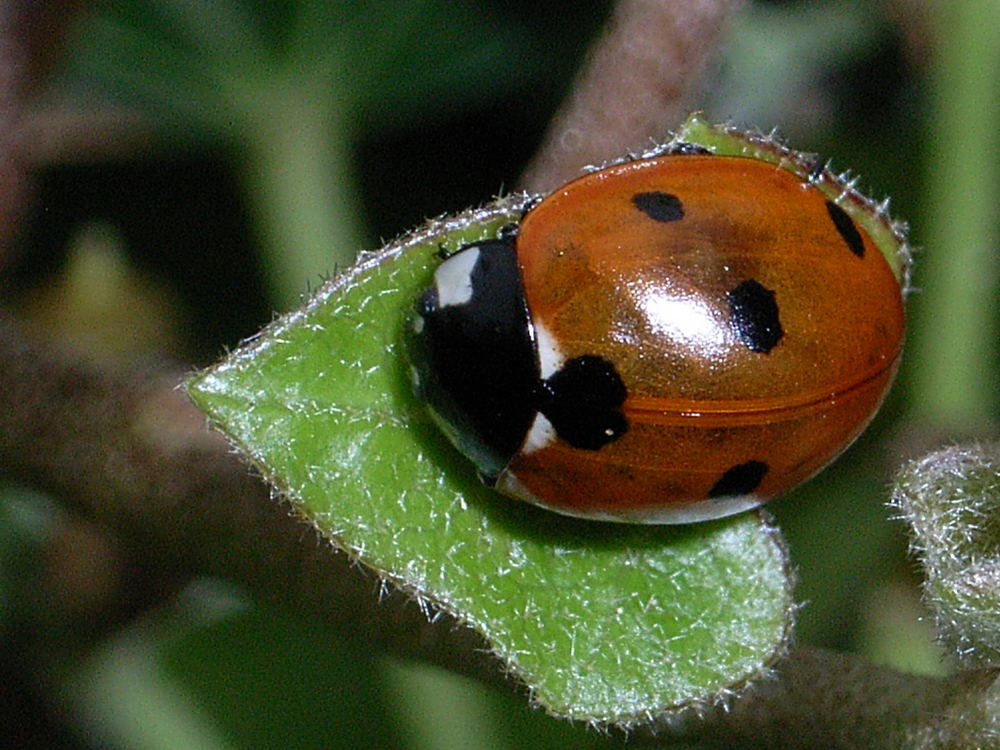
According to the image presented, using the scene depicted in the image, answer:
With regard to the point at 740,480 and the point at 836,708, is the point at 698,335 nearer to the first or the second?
the point at 740,480

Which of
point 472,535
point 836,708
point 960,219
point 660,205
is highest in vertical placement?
point 660,205

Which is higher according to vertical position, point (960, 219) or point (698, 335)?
point (698, 335)

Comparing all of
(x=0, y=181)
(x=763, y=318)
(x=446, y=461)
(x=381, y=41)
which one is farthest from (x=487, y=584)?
(x=381, y=41)

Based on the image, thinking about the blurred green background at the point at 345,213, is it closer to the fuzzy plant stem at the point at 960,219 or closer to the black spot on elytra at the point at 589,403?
the fuzzy plant stem at the point at 960,219

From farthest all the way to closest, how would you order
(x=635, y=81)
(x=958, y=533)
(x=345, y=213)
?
1. (x=345, y=213)
2. (x=635, y=81)
3. (x=958, y=533)

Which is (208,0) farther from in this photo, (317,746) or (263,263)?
(317,746)

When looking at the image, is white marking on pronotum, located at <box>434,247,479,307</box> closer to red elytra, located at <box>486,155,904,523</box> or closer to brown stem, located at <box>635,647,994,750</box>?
red elytra, located at <box>486,155,904,523</box>

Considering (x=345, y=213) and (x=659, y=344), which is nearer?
(x=659, y=344)

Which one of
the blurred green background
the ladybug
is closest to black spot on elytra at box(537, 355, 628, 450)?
the ladybug

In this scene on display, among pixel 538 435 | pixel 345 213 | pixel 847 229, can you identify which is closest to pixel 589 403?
pixel 538 435
